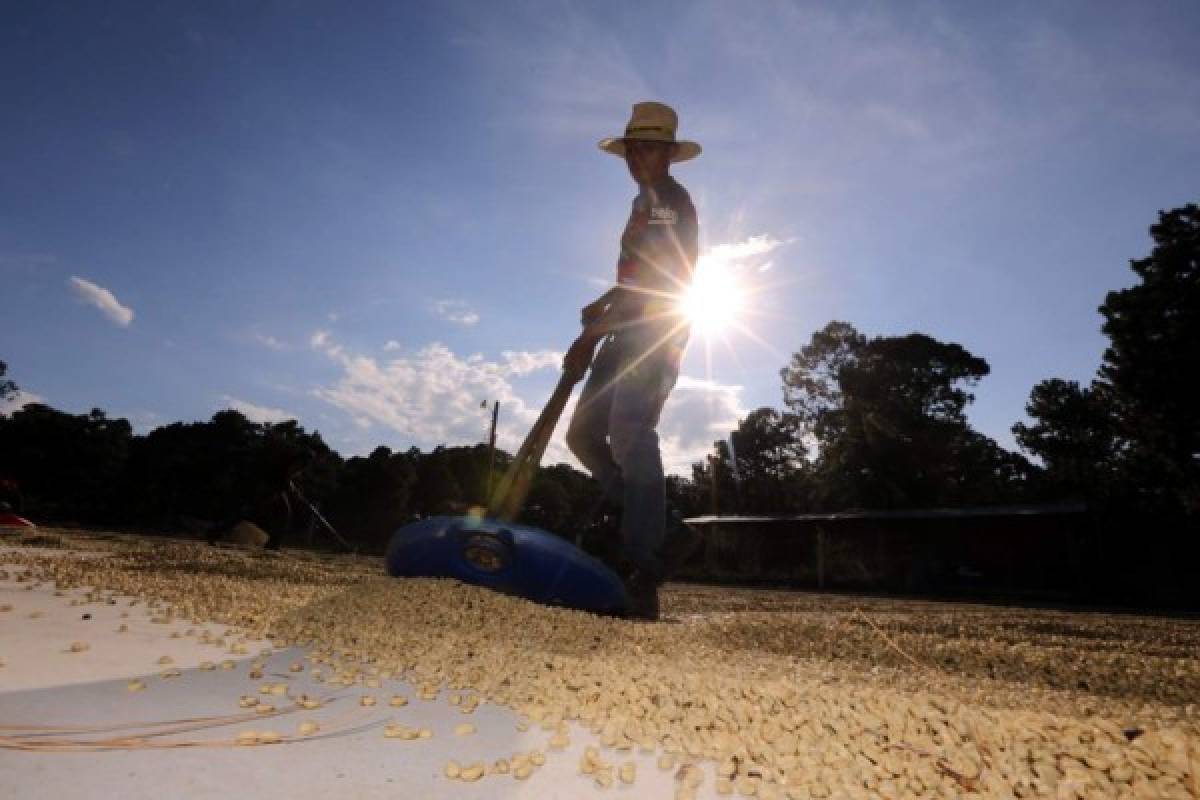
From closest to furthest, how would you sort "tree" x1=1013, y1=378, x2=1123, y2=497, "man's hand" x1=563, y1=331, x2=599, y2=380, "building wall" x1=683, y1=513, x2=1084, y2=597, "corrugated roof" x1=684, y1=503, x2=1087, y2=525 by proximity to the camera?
"man's hand" x1=563, y1=331, x2=599, y2=380, "corrugated roof" x1=684, y1=503, x2=1087, y2=525, "building wall" x1=683, y1=513, x2=1084, y2=597, "tree" x1=1013, y1=378, x2=1123, y2=497

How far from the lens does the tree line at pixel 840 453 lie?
2075cm

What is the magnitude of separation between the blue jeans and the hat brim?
1.03m

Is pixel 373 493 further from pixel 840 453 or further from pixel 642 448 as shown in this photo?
pixel 642 448

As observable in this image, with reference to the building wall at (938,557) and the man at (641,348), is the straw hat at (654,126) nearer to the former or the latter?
the man at (641,348)

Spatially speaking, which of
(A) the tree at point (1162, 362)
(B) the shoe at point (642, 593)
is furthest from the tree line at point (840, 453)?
(B) the shoe at point (642, 593)

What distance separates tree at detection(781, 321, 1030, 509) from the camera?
3512 centimetres

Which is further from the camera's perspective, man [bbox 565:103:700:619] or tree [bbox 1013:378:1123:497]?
tree [bbox 1013:378:1123:497]

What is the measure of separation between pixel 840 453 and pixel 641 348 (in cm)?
3672

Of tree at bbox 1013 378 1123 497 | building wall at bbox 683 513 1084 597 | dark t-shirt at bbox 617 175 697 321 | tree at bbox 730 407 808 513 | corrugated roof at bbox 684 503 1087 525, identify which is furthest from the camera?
tree at bbox 730 407 808 513

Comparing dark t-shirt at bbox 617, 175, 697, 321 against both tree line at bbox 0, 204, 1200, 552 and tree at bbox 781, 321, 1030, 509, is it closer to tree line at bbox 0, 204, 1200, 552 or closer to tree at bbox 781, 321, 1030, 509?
tree line at bbox 0, 204, 1200, 552

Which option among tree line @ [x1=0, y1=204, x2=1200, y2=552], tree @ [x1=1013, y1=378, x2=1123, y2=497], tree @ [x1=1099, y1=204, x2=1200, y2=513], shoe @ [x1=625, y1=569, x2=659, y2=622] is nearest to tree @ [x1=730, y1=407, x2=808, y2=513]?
tree line @ [x1=0, y1=204, x2=1200, y2=552]

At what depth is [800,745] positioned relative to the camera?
1.29m

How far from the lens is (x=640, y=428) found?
324 centimetres

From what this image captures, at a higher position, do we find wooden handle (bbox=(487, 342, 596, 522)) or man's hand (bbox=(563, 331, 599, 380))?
man's hand (bbox=(563, 331, 599, 380))
